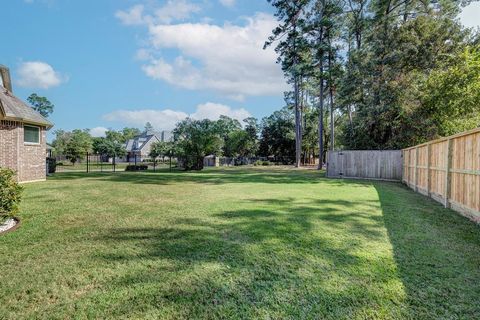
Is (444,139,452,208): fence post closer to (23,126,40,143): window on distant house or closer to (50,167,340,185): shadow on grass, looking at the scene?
(50,167,340,185): shadow on grass

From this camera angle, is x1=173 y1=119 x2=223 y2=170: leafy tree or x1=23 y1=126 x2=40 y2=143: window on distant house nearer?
x1=23 y1=126 x2=40 y2=143: window on distant house

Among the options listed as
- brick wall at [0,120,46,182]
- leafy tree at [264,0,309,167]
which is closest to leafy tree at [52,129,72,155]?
brick wall at [0,120,46,182]

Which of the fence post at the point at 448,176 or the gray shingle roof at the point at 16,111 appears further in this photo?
the gray shingle roof at the point at 16,111

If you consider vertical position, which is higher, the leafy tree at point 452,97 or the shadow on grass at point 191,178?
the leafy tree at point 452,97

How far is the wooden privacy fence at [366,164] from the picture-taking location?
13.8 m

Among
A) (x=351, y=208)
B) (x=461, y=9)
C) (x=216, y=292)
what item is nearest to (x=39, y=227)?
(x=216, y=292)

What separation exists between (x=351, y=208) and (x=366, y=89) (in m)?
14.6

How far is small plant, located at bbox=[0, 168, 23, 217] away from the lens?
4310mm

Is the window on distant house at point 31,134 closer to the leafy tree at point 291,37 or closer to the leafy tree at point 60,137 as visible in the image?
the leafy tree at point 291,37

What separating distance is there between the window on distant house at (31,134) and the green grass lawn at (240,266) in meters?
8.06

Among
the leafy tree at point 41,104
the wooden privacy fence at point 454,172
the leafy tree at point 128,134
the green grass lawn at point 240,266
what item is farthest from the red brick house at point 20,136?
the leafy tree at point 128,134

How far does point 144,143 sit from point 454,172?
170 ft

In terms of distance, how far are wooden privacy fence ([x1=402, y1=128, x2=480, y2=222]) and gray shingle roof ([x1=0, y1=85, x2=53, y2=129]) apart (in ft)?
43.2

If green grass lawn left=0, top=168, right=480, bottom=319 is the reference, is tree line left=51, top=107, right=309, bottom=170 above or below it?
above
